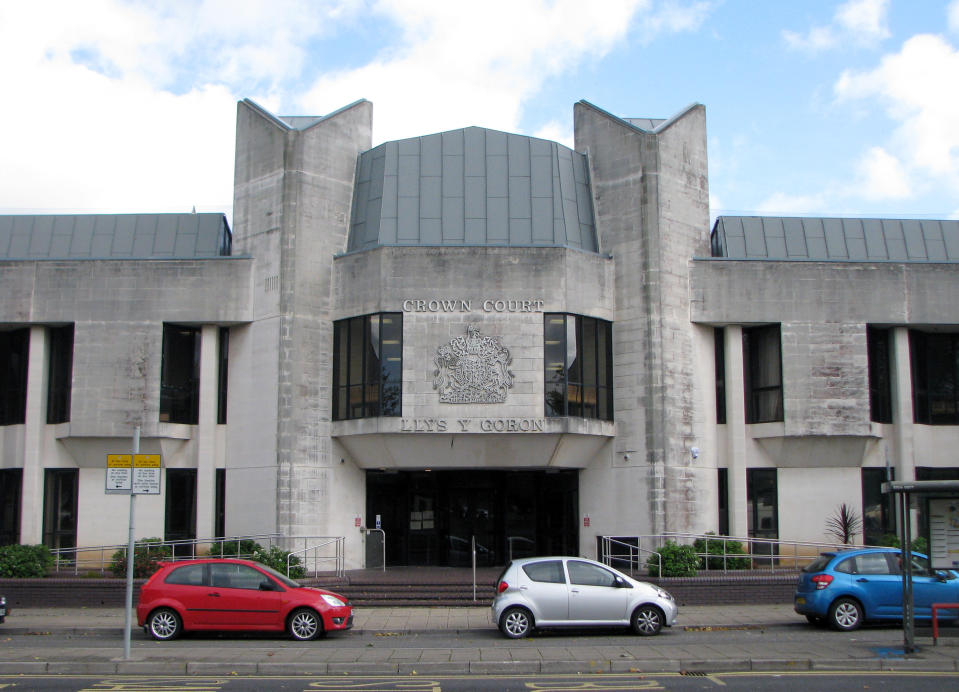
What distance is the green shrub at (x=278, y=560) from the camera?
24297 millimetres

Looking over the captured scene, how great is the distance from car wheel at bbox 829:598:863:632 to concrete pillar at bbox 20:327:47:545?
67.5 feet

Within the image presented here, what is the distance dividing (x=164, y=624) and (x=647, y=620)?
8.61 meters

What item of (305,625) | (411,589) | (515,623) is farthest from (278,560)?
(515,623)

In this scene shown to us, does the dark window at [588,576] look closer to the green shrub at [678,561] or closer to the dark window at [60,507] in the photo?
the green shrub at [678,561]

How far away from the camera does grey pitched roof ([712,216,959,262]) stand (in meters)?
30.6

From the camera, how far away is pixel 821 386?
2728cm

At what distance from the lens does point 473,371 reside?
84.8ft

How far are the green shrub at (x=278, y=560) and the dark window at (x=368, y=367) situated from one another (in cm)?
398

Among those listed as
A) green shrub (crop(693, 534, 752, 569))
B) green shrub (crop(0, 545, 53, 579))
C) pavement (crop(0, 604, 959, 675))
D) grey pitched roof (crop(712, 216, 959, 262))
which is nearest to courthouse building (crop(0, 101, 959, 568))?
green shrub (crop(693, 534, 752, 569))

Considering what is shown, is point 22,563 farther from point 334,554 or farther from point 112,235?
point 112,235

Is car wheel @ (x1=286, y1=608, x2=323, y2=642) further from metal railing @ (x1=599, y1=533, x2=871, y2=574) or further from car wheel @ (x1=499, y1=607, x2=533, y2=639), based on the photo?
metal railing @ (x1=599, y1=533, x2=871, y2=574)

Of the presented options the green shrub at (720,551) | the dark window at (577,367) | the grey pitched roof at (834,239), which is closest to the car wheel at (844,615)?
the green shrub at (720,551)

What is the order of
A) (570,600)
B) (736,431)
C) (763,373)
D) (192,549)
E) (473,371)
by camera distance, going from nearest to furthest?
(570,600)
(473,371)
(192,549)
(736,431)
(763,373)

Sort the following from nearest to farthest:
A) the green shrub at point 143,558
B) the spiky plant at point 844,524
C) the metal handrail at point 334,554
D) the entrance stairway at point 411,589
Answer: the entrance stairway at point 411,589 < the green shrub at point 143,558 < the metal handrail at point 334,554 < the spiky plant at point 844,524
